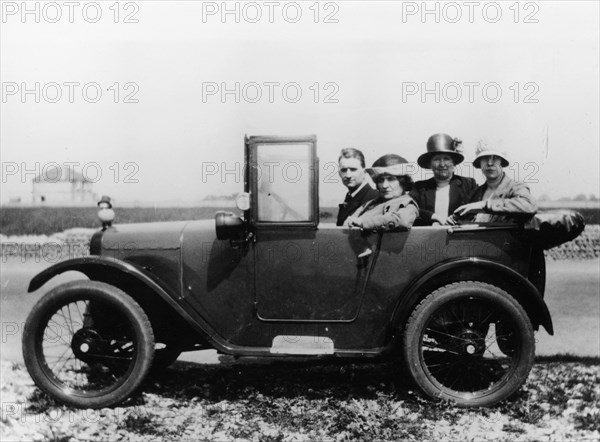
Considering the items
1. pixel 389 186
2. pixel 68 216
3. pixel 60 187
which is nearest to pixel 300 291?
pixel 389 186

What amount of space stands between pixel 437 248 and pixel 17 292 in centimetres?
453

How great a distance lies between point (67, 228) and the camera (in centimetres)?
659

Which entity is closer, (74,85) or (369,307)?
(369,307)

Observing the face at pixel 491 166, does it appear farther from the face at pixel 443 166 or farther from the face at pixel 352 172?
the face at pixel 352 172

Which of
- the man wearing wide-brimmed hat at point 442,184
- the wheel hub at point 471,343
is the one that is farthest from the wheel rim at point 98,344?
the man wearing wide-brimmed hat at point 442,184

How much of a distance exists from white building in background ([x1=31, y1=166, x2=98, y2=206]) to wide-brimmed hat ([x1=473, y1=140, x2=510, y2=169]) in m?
3.19

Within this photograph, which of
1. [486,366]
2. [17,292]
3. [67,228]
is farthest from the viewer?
[67,228]

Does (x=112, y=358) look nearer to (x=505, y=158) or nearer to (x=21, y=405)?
(x=21, y=405)

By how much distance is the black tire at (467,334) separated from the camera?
11.2ft

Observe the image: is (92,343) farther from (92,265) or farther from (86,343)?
(92,265)

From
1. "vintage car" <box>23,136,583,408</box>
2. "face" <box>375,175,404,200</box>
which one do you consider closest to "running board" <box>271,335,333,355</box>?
"vintage car" <box>23,136,583,408</box>

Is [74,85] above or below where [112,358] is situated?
above

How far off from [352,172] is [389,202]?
15.1 inches

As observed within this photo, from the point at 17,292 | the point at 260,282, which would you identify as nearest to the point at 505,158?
the point at 260,282
